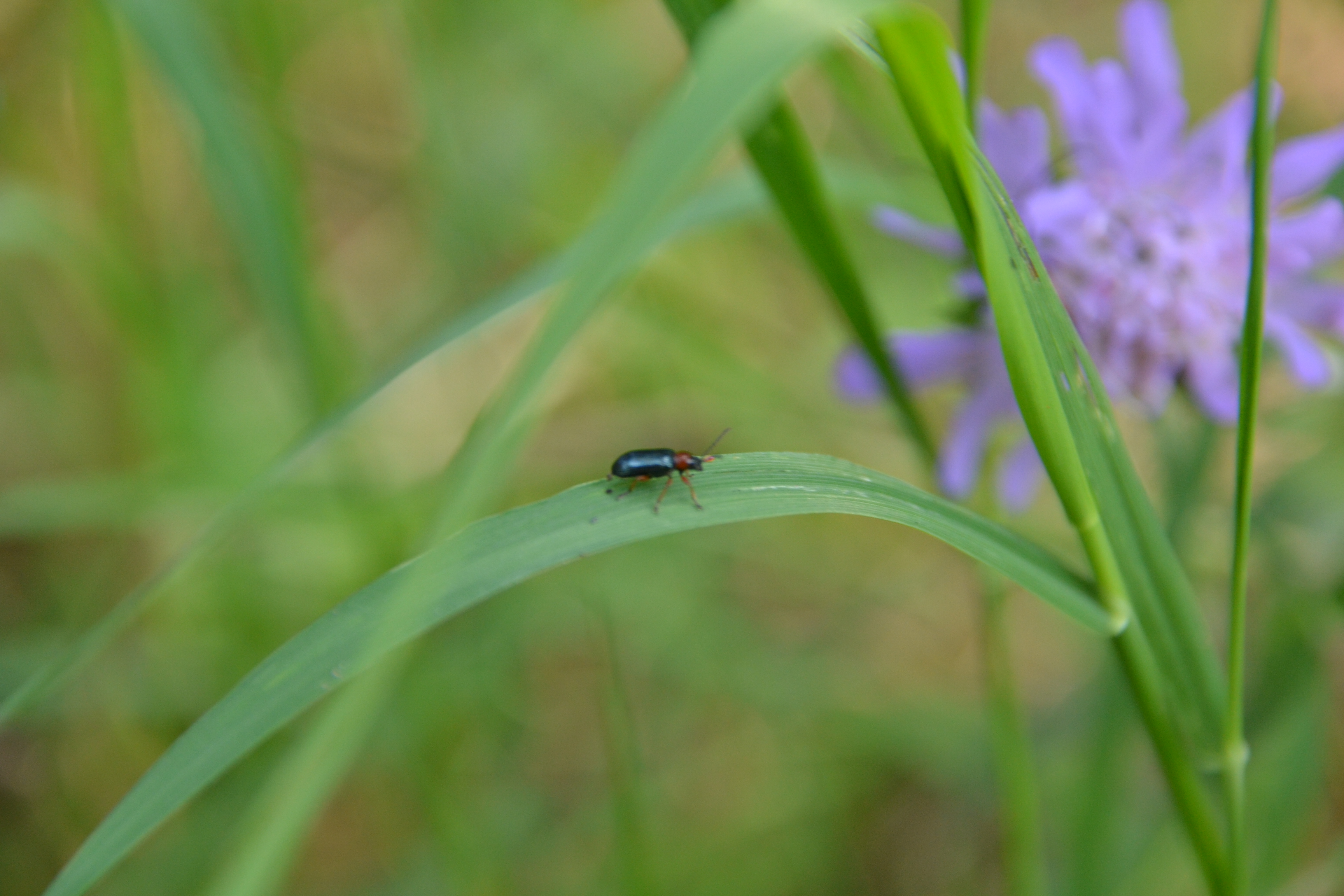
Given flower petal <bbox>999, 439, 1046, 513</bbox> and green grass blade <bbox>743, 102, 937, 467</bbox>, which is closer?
green grass blade <bbox>743, 102, 937, 467</bbox>

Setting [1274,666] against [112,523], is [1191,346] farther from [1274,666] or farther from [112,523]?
[112,523]

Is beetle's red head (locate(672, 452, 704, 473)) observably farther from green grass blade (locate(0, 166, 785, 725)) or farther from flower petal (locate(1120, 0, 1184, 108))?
flower petal (locate(1120, 0, 1184, 108))

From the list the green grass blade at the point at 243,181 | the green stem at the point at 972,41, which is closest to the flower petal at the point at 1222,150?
the green stem at the point at 972,41

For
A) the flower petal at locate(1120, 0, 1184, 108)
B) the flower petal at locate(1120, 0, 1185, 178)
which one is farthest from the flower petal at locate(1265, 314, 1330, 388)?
the flower petal at locate(1120, 0, 1184, 108)

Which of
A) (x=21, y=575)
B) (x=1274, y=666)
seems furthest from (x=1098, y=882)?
(x=21, y=575)

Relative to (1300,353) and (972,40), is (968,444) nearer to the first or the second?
(1300,353)
